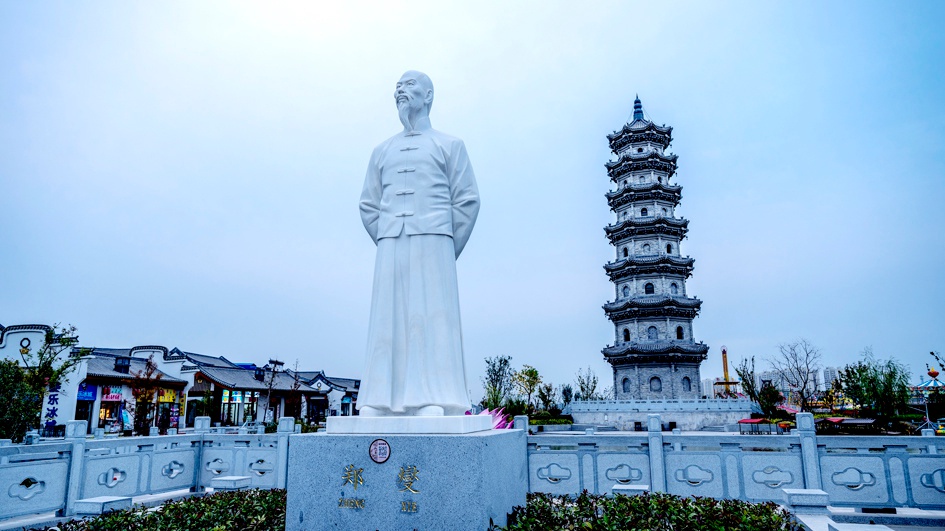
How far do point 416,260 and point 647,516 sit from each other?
253cm

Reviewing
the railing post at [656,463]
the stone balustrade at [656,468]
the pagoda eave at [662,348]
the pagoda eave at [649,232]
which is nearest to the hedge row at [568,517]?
the stone balustrade at [656,468]

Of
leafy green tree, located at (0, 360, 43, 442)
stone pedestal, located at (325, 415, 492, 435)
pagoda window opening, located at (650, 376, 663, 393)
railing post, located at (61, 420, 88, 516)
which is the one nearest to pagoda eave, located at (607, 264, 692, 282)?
pagoda window opening, located at (650, 376, 663, 393)

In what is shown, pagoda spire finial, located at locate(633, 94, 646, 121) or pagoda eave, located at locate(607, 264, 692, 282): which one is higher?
pagoda spire finial, located at locate(633, 94, 646, 121)

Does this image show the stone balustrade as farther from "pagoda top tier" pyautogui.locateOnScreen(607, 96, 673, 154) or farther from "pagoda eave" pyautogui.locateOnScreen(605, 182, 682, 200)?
"pagoda top tier" pyautogui.locateOnScreen(607, 96, 673, 154)

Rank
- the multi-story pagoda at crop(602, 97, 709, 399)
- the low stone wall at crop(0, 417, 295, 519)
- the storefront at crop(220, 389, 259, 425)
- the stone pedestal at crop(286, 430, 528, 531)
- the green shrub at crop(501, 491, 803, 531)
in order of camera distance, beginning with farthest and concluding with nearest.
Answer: the multi-story pagoda at crop(602, 97, 709, 399)
the storefront at crop(220, 389, 259, 425)
the low stone wall at crop(0, 417, 295, 519)
the green shrub at crop(501, 491, 803, 531)
the stone pedestal at crop(286, 430, 528, 531)

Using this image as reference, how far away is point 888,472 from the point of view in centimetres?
685

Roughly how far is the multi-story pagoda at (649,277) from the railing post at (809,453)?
27014 mm

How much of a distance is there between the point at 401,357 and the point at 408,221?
1.01 metres

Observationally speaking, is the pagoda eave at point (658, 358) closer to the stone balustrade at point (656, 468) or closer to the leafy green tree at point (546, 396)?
the leafy green tree at point (546, 396)

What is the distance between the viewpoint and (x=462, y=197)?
4.56 meters

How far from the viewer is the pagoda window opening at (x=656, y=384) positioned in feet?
113

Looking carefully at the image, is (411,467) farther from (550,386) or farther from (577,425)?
(550,386)

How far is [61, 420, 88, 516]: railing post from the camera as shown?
23.1 feet

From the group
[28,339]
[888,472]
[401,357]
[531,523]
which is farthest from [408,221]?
[28,339]
